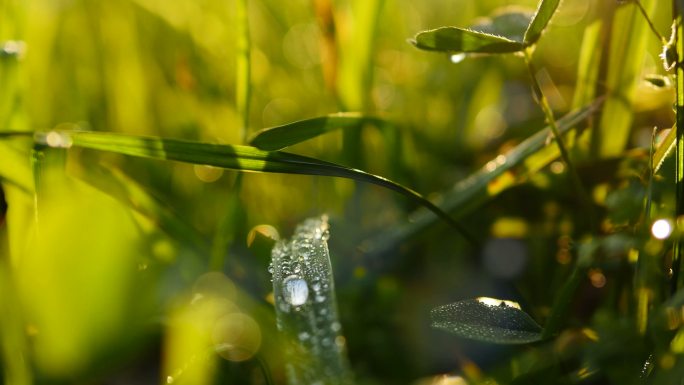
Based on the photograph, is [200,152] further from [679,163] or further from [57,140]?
[679,163]

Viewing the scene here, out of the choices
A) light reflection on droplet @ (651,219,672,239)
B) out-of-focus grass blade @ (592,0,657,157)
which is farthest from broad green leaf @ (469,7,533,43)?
light reflection on droplet @ (651,219,672,239)

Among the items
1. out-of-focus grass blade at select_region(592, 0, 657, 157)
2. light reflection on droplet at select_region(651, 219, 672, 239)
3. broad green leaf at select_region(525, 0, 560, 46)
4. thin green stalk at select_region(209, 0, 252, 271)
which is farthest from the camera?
out-of-focus grass blade at select_region(592, 0, 657, 157)

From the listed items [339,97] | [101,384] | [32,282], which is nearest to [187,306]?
[101,384]

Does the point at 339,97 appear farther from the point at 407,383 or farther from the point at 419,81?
the point at 407,383

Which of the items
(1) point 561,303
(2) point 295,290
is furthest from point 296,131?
(1) point 561,303

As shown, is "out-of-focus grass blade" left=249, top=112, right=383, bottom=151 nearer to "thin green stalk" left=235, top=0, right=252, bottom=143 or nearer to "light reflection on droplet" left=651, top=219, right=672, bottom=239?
"thin green stalk" left=235, top=0, right=252, bottom=143
